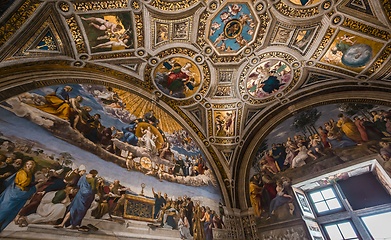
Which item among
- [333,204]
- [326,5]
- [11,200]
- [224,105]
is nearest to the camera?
[11,200]

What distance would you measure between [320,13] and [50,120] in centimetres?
1023

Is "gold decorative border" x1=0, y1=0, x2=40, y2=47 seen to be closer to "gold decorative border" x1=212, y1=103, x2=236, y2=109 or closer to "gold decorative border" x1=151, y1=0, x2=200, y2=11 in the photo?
"gold decorative border" x1=151, y1=0, x2=200, y2=11

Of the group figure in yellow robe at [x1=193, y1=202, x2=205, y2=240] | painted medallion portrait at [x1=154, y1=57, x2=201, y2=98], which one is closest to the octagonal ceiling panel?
painted medallion portrait at [x1=154, y1=57, x2=201, y2=98]

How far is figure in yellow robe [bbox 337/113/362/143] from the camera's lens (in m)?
8.66

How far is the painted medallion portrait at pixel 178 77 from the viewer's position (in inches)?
360

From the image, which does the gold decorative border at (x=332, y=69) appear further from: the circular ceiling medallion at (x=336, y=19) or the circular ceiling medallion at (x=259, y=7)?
the circular ceiling medallion at (x=259, y=7)

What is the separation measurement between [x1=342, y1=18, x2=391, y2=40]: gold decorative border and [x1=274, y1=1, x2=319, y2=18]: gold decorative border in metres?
1.25

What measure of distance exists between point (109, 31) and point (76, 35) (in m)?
1.11

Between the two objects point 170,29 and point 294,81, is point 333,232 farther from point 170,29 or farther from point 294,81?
point 170,29

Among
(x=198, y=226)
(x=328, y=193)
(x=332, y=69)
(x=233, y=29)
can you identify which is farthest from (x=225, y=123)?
(x=328, y=193)

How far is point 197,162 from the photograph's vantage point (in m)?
10.7

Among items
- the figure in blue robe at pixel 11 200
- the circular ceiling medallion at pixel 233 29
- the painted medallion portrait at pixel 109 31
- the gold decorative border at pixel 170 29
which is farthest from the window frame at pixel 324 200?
the figure in blue robe at pixel 11 200

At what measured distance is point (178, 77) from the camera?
9.66 m

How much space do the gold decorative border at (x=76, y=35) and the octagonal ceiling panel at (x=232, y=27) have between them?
190 inches
